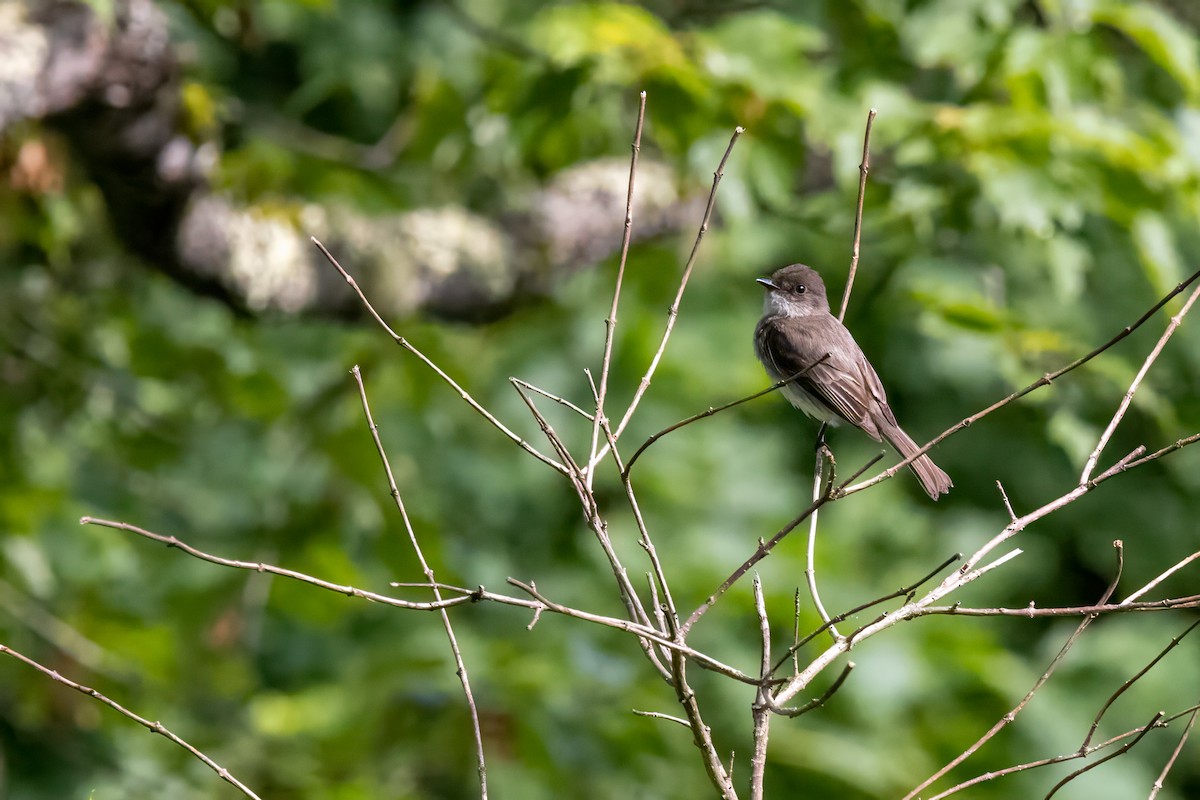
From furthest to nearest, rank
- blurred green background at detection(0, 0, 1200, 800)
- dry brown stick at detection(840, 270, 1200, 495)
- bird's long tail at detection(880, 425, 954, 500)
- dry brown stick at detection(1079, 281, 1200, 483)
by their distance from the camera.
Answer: blurred green background at detection(0, 0, 1200, 800) < bird's long tail at detection(880, 425, 954, 500) < dry brown stick at detection(1079, 281, 1200, 483) < dry brown stick at detection(840, 270, 1200, 495)

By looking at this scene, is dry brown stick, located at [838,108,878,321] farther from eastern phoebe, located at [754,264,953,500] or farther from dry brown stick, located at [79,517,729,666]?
eastern phoebe, located at [754,264,953,500]

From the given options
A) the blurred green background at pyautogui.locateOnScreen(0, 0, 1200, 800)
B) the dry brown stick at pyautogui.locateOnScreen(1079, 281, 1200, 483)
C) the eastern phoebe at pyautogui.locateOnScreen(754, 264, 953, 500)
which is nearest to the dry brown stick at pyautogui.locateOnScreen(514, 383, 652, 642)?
the dry brown stick at pyautogui.locateOnScreen(1079, 281, 1200, 483)

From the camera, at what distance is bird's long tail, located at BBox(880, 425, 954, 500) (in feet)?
9.05

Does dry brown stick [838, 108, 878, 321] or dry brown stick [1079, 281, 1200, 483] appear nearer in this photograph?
dry brown stick [1079, 281, 1200, 483]

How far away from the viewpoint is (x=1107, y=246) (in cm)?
470

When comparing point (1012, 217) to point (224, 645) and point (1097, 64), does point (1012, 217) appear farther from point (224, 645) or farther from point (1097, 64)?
point (224, 645)

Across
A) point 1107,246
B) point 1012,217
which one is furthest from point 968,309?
point 1107,246

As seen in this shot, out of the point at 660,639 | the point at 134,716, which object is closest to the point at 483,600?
the point at 660,639

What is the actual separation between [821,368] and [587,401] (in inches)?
117

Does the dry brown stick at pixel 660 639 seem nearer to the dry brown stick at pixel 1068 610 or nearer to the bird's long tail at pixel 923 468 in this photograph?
the dry brown stick at pixel 1068 610

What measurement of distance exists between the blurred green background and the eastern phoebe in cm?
59

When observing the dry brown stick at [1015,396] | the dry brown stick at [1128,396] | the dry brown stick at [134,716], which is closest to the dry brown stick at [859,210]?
the dry brown stick at [1015,396]

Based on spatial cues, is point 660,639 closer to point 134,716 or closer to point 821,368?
point 134,716

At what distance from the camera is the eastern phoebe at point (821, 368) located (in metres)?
3.47
